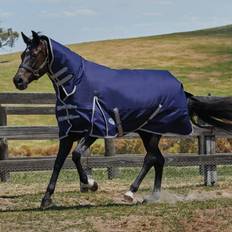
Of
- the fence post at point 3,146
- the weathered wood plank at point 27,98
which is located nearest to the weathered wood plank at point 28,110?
the fence post at point 3,146

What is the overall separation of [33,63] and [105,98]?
0.94 metres

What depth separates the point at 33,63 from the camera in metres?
7.90

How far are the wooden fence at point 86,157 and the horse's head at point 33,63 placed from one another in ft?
7.97

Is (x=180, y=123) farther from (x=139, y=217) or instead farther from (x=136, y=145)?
(x=136, y=145)

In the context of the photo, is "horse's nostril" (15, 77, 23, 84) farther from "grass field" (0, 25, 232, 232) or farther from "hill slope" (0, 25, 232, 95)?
"hill slope" (0, 25, 232, 95)

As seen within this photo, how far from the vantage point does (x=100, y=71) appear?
26.5ft

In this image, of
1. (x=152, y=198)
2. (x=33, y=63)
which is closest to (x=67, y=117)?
(x=33, y=63)

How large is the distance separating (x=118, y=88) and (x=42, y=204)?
168cm

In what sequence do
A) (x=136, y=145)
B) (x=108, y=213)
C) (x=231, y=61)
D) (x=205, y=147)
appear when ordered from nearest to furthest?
(x=108, y=213) → (x=205, y=147) → (x=136, y=145) → (x=231, y=61)

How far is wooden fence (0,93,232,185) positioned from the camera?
33.6ft

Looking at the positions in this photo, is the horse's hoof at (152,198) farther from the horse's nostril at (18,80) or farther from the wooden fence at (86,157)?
the horse's nostril at (18,80)

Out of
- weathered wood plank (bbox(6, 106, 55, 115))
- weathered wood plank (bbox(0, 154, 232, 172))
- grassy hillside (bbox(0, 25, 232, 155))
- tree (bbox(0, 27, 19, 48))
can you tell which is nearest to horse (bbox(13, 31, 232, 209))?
weathered wood plank (bbox(0, 154, 232, 172))

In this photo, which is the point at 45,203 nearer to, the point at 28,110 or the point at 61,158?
the point at 61,158

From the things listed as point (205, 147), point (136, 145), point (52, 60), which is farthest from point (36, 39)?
point (136, 145)
